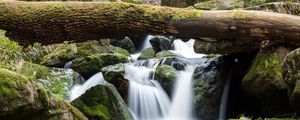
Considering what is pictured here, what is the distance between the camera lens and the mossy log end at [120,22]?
590 cm

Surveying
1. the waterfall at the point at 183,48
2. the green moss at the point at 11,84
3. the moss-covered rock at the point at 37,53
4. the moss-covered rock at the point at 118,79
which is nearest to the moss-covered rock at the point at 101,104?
the moss-covered rock at the point at 118,79

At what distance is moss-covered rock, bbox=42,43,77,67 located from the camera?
34.9 feet

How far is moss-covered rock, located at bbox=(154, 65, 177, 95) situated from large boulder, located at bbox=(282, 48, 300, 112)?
3344mm

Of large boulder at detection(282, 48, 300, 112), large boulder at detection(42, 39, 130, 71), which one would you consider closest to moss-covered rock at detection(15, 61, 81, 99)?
large boulder at detection(42, 39, 130, 71)

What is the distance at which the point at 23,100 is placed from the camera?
144 inches

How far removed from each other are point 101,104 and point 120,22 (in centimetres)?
146

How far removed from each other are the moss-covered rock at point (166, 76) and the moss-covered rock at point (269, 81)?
1.88 metres

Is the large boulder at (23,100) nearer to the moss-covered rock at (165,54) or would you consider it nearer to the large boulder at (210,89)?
the large boulder at (210,89)

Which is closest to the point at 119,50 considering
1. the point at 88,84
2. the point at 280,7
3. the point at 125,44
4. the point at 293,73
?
the point at 125,44

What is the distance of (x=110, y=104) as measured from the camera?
21.6 feet

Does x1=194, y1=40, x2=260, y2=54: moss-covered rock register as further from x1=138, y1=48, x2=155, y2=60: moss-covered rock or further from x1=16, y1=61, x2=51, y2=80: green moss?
x1=138, y1=48, x2=155, y2=60: moss-covered rock

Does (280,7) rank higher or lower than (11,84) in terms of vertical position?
higher

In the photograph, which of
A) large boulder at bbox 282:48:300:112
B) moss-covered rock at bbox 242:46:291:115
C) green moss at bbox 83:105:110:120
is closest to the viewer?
large boulder at bbox 282:48:300:112

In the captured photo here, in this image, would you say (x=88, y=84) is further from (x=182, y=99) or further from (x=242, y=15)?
(x=242, y=15)
